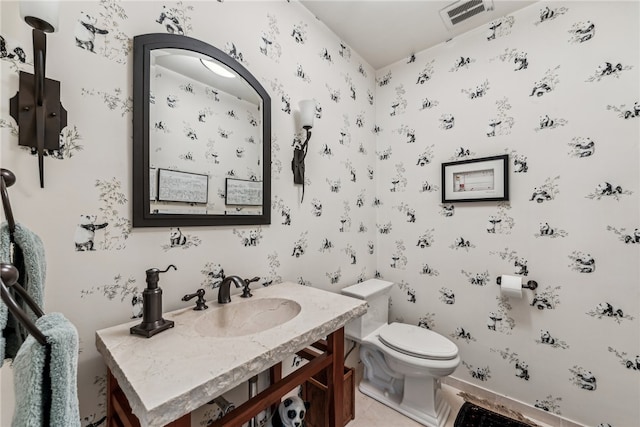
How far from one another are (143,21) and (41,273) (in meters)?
0.95

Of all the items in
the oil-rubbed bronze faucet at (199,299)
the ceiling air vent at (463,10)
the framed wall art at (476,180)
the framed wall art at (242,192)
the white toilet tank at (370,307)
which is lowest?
the white toilet tank at (370,307)

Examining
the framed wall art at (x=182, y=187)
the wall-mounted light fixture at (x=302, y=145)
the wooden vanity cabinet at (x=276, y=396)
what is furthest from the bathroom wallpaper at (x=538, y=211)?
the framed wall art at (x=182, y=187)

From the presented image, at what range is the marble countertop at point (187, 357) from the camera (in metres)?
0.55

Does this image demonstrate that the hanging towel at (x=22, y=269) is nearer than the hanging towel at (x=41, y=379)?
No

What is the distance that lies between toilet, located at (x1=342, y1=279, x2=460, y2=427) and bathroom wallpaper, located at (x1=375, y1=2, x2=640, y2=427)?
0.31m

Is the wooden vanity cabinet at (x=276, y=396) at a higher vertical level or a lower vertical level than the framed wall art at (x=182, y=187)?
lower

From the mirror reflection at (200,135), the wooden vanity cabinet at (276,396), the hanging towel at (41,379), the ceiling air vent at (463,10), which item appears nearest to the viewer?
the hanging towel at (41,379)

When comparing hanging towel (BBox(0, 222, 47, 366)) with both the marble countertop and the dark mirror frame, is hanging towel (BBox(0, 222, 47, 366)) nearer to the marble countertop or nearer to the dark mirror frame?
the marble countertop

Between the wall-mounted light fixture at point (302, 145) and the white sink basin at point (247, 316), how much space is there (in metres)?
0.67

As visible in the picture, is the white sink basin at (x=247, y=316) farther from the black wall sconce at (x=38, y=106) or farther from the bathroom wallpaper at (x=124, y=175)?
the black wall sconce at (x=38, y=106)

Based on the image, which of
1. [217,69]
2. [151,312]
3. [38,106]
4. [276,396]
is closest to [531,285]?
[276,396]

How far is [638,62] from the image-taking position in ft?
4.29

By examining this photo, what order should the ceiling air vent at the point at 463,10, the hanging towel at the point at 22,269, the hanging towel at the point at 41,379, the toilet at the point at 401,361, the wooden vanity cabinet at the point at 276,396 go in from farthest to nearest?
the ceiling air vent at the point at 463,10 → the toilet at the point at 401,361 → the wooden vanity cabinet at the point at 276,396 → the hanging towel at the point at 22,269 → the hanging towel at the point at 41,379

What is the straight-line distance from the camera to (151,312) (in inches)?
32.5
